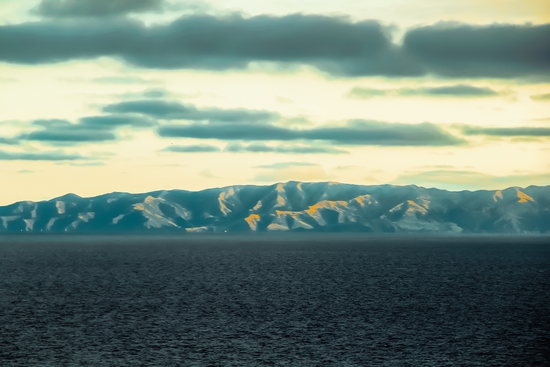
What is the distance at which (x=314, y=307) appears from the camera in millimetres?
103000

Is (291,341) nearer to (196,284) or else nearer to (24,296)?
(24,296)

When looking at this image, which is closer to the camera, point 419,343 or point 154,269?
point 419,343

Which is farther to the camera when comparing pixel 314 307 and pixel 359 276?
pixel 359 276

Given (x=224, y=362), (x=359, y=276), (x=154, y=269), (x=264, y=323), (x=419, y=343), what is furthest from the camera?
(x=154, y=269)

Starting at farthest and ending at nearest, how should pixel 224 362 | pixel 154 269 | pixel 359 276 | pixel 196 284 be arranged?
pixel 154 269 < pixel 359 276 < pixel 196 284 < pixel 224 362

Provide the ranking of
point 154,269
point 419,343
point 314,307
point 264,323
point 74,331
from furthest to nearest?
point 154,269
point 314,307
point 264,323
point 74,331
point 419,343

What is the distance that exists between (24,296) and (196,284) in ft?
116

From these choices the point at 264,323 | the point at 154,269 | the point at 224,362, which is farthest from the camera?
the point at 154,269

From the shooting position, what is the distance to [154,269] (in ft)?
619

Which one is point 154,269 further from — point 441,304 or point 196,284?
point 441,304

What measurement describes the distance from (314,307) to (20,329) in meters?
41.2

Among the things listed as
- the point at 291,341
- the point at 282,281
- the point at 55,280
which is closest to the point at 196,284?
the point at 282,281

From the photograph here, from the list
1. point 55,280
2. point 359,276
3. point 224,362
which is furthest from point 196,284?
point 224,362

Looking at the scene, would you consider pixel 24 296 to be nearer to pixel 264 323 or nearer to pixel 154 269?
pixel 264 323
